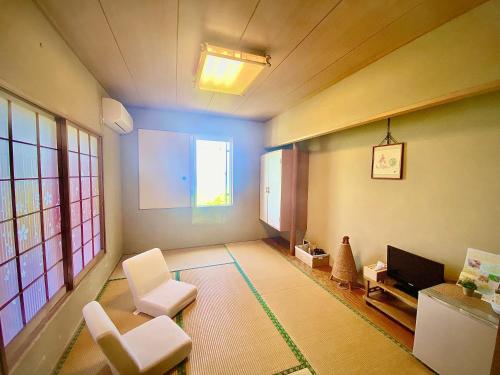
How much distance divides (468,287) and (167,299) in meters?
2.56

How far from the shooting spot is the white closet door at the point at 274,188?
3.64 metres

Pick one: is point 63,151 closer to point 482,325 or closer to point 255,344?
point 255,344

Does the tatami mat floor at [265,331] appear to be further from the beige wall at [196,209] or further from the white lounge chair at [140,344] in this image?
the beige wall at [196,209]

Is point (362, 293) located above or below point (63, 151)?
below

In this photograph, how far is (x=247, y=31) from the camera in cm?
158

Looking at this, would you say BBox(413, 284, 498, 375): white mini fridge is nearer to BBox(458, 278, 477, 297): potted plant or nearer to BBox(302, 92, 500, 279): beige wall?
BBox(458, 278, 477, 297): potted plant

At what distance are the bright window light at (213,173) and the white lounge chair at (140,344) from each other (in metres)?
2.56

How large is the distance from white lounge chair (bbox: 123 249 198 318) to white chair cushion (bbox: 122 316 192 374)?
315mm

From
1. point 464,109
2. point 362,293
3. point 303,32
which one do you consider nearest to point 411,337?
point 362,293

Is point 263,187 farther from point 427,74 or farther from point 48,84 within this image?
point 48,84

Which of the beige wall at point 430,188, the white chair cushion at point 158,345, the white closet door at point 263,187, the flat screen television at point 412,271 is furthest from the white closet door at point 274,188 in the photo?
the white chair cushion at point 158,345

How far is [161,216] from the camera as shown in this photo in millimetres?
3764

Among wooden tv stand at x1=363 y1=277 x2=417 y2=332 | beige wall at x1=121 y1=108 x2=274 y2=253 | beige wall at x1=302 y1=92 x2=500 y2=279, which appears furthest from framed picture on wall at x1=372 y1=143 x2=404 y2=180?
beige wall at x1=121 y1=108 x2=274 y2=253

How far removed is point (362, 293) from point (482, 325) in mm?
1250
